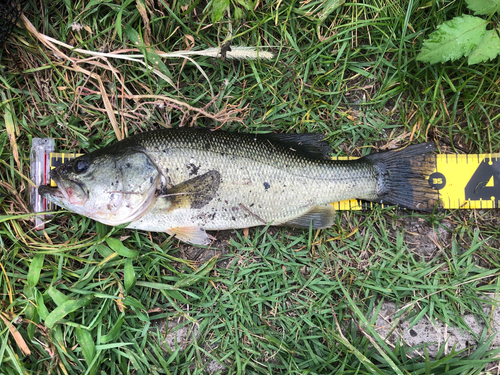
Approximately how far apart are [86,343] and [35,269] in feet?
2.66

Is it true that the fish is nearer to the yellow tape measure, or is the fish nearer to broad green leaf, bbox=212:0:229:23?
the yellow tape measure

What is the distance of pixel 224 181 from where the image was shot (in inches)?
110

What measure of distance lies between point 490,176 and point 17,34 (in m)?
4.93

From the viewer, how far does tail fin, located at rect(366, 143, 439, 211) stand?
305cm

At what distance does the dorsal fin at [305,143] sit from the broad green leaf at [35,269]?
2398mm

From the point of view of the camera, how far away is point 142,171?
2.69 meters

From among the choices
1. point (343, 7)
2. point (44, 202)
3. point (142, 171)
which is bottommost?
point (44, 202)

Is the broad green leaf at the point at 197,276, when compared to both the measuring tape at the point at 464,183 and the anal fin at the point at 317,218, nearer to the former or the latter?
the anal fin at the point at 317,218

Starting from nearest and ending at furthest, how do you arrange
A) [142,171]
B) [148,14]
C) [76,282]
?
1. [142,171]
2. [76,282]
3. [148,14]

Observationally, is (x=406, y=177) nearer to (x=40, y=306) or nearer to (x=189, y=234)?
(x=189, y=234)

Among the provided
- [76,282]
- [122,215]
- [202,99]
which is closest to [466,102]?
[202,99]

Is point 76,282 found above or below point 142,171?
below

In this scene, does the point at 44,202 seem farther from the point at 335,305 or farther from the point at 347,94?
the point at 347,94

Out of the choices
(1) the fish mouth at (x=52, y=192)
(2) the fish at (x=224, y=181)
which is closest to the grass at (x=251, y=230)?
(2) the fish at (x=224, y=181)
